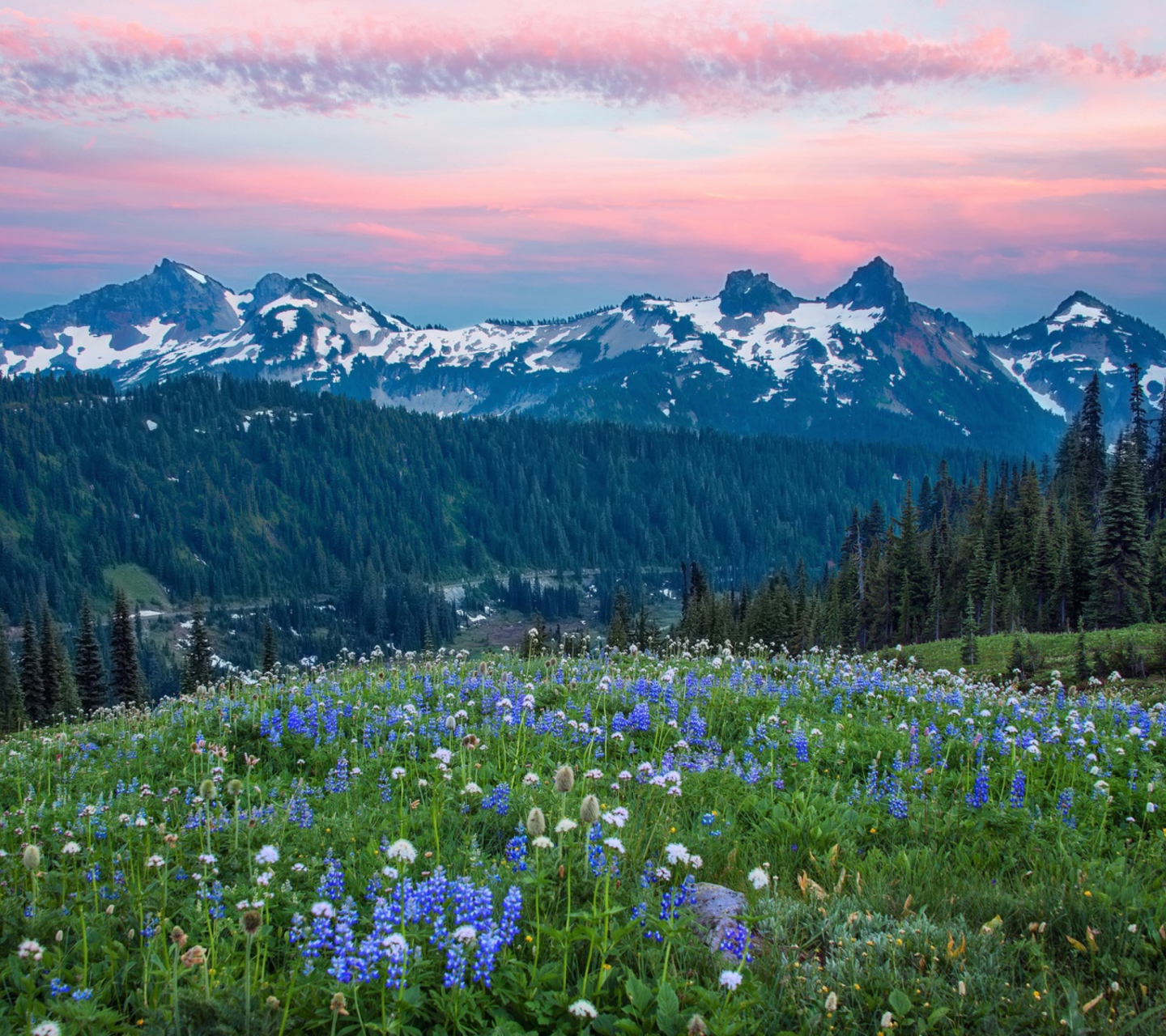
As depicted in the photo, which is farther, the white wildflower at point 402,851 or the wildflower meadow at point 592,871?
the wildflower meadow at point 592,871

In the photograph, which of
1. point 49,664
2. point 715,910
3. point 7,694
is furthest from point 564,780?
point 49,664

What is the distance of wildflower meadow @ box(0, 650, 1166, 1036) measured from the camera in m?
4.47

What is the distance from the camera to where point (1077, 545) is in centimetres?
6425

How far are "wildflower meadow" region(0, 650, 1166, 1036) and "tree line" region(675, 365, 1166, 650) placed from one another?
1837 inches

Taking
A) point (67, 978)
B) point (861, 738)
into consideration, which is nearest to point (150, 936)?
point (67, 978)

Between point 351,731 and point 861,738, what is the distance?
705 cm

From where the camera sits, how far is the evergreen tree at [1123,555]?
5562cm

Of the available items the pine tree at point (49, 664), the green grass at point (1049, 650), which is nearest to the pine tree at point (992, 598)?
the green grass at point (1049, 650)

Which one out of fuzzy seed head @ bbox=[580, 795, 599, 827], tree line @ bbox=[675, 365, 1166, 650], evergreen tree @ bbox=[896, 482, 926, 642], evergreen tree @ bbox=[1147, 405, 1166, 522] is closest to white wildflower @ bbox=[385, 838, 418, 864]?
fuzzy seed head @ bbox=[580, 795, 599, 827]

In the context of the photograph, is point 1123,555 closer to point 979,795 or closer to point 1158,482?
point 1158,482

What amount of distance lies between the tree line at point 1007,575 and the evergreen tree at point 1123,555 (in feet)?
0.25

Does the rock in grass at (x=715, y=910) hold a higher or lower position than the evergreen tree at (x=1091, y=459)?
higher

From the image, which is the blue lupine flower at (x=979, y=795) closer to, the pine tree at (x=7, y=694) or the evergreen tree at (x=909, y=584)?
the pine tree at (x=7, y=694)

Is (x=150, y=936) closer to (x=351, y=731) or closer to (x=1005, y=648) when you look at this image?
(x=351, y=731)
